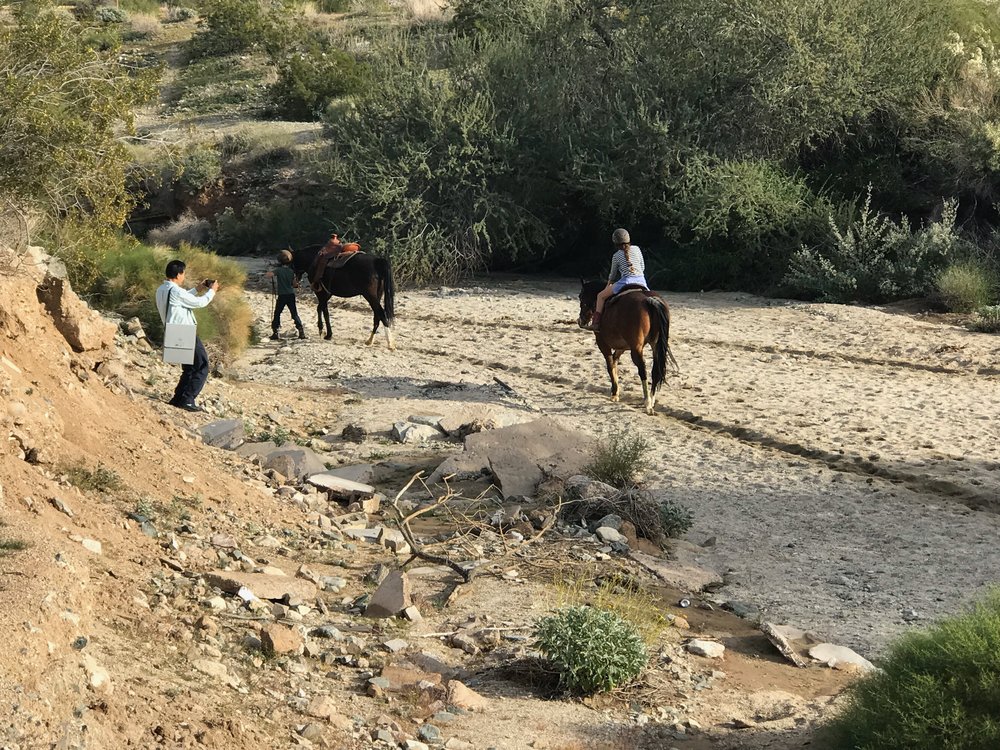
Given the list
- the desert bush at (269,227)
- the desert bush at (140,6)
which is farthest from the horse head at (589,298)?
the desert bush at (140,6)

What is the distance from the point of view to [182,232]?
2947 cm

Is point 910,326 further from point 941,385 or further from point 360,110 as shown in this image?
point 360,110

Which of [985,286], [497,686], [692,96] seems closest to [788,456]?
[497,686]

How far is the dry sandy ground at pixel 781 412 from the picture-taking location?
924cm

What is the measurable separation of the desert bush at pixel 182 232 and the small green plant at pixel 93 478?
2110cm

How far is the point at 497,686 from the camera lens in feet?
22.2

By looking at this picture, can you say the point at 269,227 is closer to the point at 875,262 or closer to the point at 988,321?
the point at 875,262

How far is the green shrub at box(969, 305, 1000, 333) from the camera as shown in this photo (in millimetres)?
18875

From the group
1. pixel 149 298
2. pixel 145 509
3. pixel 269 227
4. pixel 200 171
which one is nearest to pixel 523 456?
pixel 145 509

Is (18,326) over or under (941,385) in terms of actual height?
over

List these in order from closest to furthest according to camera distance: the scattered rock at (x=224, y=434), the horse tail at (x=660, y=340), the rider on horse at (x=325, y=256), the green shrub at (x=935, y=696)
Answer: the green shrub at (x=935, y=696)
the scattered rock at (x=224, y=434)
the horse tail at (x=660, y=340)
the rider on horse at (x=325, y=256)

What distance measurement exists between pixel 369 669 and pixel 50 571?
1.79 meters

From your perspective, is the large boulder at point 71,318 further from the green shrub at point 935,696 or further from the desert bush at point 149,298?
the green shrub at point 935,696

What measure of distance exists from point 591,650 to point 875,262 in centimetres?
1739
